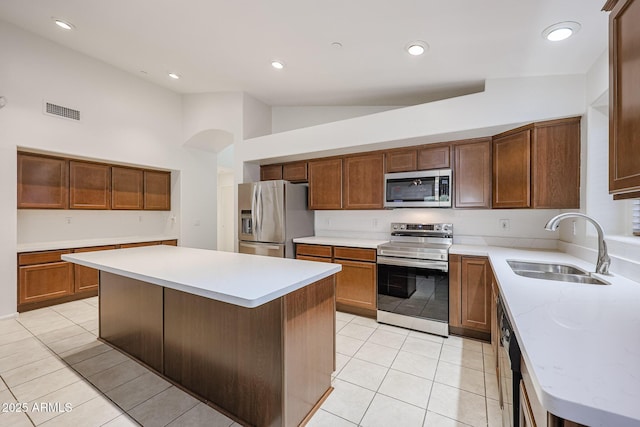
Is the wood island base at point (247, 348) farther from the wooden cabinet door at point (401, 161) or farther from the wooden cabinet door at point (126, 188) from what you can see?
the wooden cabinet door at point (126, 188)

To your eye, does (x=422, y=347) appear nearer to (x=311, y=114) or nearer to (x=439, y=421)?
(x=439, y=421)

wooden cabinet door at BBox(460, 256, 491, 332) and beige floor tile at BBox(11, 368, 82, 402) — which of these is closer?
beige floor tile at BBox(11, 368, 82, 402)

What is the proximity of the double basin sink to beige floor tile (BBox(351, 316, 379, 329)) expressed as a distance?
1537mm

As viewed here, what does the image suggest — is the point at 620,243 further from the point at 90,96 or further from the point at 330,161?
the point at 90,96

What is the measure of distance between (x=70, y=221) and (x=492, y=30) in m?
5.74

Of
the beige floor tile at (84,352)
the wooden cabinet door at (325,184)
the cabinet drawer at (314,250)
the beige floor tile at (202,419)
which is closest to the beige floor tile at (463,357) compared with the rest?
the cabinet drawer at (314,250)

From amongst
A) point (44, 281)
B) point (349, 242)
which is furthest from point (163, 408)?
point (44, 281)

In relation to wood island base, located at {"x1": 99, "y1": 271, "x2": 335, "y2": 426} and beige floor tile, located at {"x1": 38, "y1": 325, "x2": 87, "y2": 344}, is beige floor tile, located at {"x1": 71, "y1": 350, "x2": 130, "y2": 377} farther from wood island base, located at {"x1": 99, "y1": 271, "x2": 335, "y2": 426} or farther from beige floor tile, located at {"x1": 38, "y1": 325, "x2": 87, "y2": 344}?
beige floor tile, located at {"x1": 38, "y1": 325, "x2": 87, "y2": 344}

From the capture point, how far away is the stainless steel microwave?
300 cm

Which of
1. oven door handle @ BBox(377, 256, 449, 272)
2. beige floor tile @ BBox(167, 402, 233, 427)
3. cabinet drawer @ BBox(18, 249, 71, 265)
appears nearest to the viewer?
beige floor tile @ BBox(167, 402, 233, 427)

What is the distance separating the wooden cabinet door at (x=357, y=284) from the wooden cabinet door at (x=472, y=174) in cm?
126

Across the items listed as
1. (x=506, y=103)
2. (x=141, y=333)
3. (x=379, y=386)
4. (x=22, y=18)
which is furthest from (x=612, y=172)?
(x=22, y=18)

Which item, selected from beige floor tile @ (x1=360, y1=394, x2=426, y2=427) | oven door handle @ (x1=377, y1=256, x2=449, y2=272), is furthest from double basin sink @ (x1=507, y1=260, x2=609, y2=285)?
beige floor tile @ (x1=360, y1=394, x2=426, y2=427)

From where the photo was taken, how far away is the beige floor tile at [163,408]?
1632 mm
